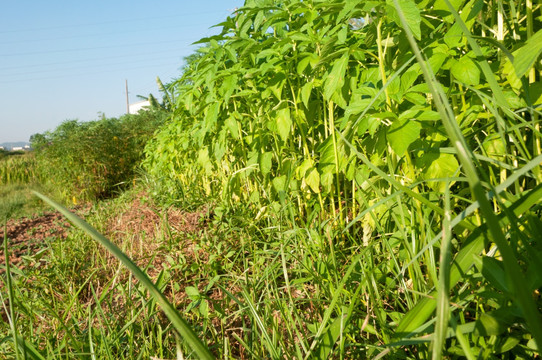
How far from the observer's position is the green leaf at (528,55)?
2.61 feet

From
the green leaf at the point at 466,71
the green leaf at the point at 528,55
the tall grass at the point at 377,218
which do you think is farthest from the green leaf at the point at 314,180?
the green leaf at the point at 528,55

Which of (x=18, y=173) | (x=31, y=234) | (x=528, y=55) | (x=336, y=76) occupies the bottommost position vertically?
(x=31, y=234)

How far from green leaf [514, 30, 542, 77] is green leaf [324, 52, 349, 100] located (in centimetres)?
64

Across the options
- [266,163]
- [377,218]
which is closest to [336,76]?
[377,218]

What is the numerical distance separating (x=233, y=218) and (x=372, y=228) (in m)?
1.04

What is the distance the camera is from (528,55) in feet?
2.71

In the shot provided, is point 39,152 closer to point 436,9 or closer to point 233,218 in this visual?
point 233,218

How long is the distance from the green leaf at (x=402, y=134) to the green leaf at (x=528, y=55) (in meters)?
0.32

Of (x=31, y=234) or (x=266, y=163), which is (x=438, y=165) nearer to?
(x=266, y=163)

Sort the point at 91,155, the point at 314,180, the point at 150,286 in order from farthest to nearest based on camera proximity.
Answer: the point at 91,155 → the point at 314,180 → the point at 150,286

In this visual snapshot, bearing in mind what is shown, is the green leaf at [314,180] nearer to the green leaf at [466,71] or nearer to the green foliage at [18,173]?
the green leaf at [466,71]

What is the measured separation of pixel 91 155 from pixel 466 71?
8.34m

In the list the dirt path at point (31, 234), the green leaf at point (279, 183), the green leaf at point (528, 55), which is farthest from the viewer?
the dirt path at point (31, 234)

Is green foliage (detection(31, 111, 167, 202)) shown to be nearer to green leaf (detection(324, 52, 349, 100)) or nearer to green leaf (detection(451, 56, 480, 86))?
green leaf (detection(324, 52, 349, 100))
